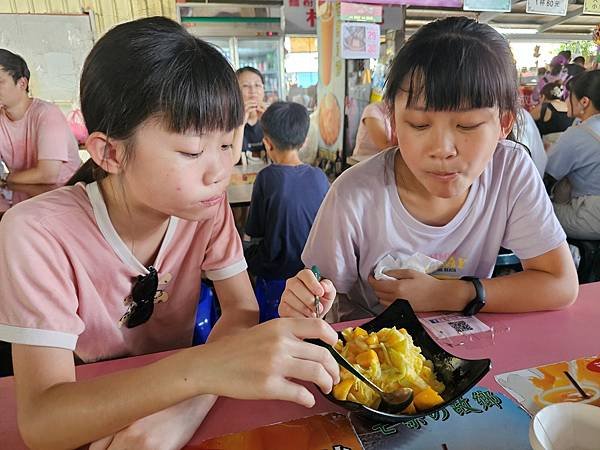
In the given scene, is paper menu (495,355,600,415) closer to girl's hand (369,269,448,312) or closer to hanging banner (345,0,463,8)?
girl's hand (369,269,448,312)

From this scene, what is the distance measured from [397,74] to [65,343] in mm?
994

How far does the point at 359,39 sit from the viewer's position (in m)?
3.90

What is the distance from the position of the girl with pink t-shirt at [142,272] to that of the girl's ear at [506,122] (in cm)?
70

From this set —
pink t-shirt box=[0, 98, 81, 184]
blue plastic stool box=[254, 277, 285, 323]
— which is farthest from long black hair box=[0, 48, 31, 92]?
blue plastic stool box=[254, 277, 285, 323]

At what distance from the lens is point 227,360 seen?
27.5 inches

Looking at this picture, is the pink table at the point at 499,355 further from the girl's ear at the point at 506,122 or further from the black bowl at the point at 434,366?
the girl's ear at the point at 506,122

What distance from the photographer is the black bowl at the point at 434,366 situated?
742 millimetres

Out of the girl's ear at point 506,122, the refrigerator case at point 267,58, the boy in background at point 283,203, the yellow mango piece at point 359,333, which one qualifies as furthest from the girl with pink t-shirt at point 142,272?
the refrigerator case at point 267,58

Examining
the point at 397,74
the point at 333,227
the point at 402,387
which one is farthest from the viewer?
the point at 333,227

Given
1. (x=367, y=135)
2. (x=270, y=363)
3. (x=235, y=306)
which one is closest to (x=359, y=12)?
(x=367, y=135)

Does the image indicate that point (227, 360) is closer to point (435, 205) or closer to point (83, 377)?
point (83, 377)

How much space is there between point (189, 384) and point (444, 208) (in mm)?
956

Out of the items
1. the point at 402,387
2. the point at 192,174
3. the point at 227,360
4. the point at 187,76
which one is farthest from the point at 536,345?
the point at 187,76

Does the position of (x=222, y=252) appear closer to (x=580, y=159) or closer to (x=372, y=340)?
(x=372, y=340)
